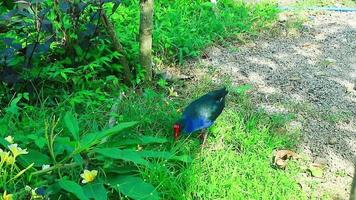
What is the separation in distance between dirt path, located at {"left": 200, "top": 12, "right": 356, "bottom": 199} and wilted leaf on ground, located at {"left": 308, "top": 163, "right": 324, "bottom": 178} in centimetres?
2

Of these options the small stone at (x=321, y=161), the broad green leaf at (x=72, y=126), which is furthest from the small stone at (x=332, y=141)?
the broad green leaf at (x=72, y=126)

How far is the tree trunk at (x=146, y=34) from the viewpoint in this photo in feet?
11.5

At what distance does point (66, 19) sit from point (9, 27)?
1.21ft

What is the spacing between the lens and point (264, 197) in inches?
106

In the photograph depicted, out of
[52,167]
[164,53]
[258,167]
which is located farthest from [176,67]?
[52,167]

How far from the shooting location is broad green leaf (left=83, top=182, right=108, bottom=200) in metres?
2.37

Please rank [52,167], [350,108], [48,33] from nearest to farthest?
[52,167] → [48,33] → [350,108]

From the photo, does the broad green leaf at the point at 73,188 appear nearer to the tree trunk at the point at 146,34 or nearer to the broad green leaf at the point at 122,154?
the broad green leaf at the point at 122,154

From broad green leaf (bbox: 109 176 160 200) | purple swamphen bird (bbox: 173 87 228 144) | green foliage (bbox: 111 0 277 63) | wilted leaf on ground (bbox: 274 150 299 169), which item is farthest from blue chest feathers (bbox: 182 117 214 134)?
green foliage (bbox: 111 0 277 63)

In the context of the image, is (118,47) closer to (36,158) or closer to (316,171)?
(36,158)

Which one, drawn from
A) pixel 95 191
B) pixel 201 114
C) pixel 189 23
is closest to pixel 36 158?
pixel 95 191

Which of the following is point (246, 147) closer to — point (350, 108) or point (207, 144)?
point (207, 144)

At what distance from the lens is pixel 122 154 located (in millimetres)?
2518

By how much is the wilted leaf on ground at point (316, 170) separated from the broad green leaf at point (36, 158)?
1462mm
